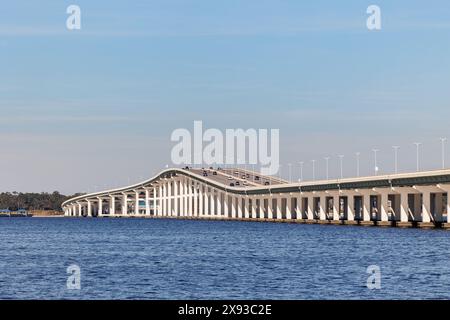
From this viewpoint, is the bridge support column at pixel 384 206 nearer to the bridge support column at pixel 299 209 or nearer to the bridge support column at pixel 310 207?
the bridge support column at pixel 310 207

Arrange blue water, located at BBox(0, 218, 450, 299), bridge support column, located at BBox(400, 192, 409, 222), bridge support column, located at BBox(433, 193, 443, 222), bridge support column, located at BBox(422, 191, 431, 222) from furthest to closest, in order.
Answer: bridge support column, located at BBox(400, 192, 409, 222) < bridge support column, located at BBox(433, 193, 443, 222) < bridge support column, located at BBox(422, 191, 431, 222) < blue water, located at BBox(0, 218, 450, 299)

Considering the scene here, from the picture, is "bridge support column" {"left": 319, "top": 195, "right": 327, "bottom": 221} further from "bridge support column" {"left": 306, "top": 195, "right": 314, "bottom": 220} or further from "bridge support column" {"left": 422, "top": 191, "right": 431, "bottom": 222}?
"bridge support column" {"left": 422, "top": 191, "right": 431, "bottom": 222}

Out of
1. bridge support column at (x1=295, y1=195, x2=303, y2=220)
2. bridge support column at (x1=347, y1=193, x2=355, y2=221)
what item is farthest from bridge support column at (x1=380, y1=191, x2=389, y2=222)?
bridge support column at (x1=295, y1=195, x2=303, y2=220)

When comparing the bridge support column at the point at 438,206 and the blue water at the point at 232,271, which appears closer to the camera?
the blue water at the point at 232,271

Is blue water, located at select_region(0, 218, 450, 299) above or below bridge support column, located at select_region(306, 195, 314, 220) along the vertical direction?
below

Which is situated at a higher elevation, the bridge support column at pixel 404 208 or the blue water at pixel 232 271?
the bridge support column at pixel 404 208

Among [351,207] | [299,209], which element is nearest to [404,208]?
[351,207]

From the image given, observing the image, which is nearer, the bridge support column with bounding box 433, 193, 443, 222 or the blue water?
the blue water

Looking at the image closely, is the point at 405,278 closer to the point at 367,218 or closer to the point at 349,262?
the point at 349,262

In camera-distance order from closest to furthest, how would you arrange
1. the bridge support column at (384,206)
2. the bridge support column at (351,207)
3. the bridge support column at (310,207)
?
the bridge support column at (384,206), the bridge support column at (351,207), the bridge support column at (310,207)

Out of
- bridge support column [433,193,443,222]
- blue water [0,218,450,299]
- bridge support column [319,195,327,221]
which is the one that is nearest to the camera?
blue water [0,218,450,299]

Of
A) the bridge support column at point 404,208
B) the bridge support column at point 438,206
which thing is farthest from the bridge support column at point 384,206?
the bridge support column at point 438,206
